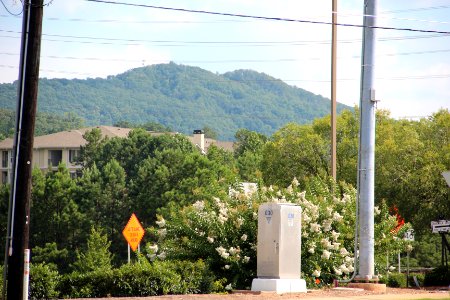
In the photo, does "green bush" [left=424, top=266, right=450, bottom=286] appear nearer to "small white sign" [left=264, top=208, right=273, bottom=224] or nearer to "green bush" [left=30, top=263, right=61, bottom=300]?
"small white sign" [left=264, top=208, right=273, bottom=224]

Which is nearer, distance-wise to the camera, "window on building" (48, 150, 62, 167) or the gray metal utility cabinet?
the gray metal utility cabinet

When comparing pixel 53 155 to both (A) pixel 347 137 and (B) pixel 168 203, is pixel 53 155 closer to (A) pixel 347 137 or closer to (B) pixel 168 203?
(B) pixel 168 203

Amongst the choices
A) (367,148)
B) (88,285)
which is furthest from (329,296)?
(88,285)

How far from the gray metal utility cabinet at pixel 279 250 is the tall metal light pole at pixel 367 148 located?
2117 mm

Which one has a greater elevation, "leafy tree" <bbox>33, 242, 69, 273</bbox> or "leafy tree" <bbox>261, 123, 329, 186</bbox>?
"leafy tree" <bbox>261, 123, 329, 186</bbox>

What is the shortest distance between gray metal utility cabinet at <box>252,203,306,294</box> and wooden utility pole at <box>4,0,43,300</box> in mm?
6594

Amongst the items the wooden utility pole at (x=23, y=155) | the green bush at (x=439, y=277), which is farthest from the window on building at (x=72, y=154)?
the wooden utility pole at (x=23, y=155)

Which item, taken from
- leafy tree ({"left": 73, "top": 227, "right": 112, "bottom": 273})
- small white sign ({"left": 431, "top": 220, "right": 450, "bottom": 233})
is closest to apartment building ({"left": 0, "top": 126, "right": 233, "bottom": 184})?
leafy tree ({"left": 73, "top": 227, "right": 112, "bottom": 273})

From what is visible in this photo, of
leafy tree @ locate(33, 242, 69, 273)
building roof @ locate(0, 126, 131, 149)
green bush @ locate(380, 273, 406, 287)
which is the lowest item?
leafy tree @ locate(33, 242, 69, 273)

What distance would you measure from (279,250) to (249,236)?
4.25 meters

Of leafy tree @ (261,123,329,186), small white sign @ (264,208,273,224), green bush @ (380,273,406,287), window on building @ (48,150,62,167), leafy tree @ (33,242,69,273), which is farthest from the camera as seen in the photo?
window on building @ (48,150,62,167)

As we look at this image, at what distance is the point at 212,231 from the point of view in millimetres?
27812

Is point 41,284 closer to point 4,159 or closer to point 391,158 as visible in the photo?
point 391,158

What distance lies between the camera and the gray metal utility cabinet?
23062 mm
